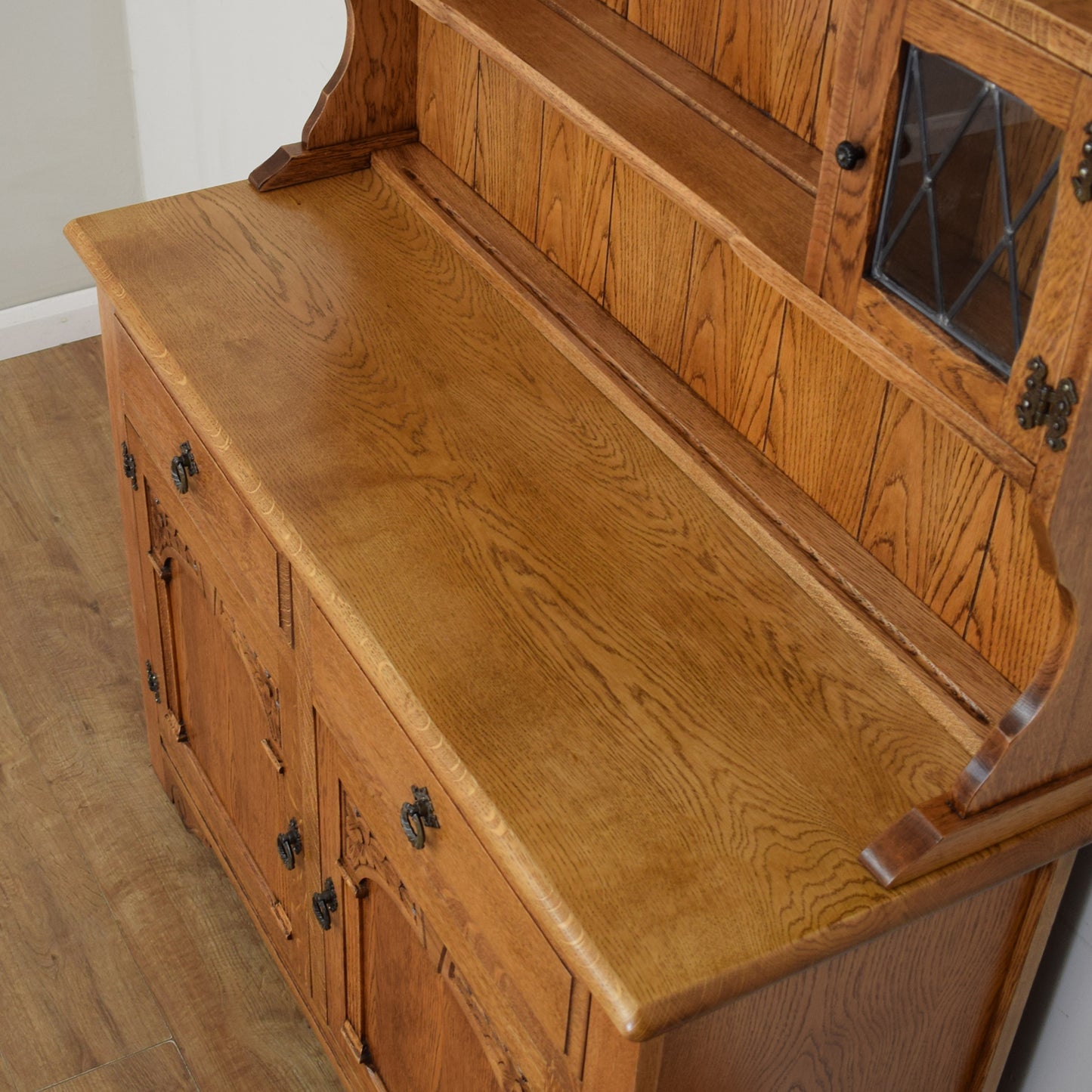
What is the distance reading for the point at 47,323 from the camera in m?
3.60

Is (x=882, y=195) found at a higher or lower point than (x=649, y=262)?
higher

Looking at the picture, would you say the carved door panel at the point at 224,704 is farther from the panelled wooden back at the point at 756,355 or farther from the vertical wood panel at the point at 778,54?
the vertical wood panel at the point at 778,54

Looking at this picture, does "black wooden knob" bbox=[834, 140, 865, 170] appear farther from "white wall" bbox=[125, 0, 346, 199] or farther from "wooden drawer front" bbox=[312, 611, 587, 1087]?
"white wall" bbox=[125, 0, 346, 199]

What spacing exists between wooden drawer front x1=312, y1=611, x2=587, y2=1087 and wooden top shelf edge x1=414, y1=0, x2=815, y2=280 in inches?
23.0

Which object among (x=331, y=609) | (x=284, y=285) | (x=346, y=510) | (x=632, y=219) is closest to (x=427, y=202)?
(x=284, y=285)

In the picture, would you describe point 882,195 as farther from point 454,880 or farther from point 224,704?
point 224,704

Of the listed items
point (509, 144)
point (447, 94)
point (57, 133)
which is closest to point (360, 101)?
point (447, 94)

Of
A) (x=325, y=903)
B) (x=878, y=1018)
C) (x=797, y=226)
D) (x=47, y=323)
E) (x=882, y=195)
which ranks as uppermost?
(x=882, y=195)

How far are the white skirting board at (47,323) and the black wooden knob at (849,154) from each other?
2.85m

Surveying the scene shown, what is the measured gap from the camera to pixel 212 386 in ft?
5.41

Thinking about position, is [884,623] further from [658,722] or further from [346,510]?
[346,510]

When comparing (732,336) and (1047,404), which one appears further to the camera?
(732,336)

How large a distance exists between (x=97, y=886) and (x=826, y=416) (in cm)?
153

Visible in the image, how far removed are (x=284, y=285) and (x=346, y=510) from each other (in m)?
0.47
